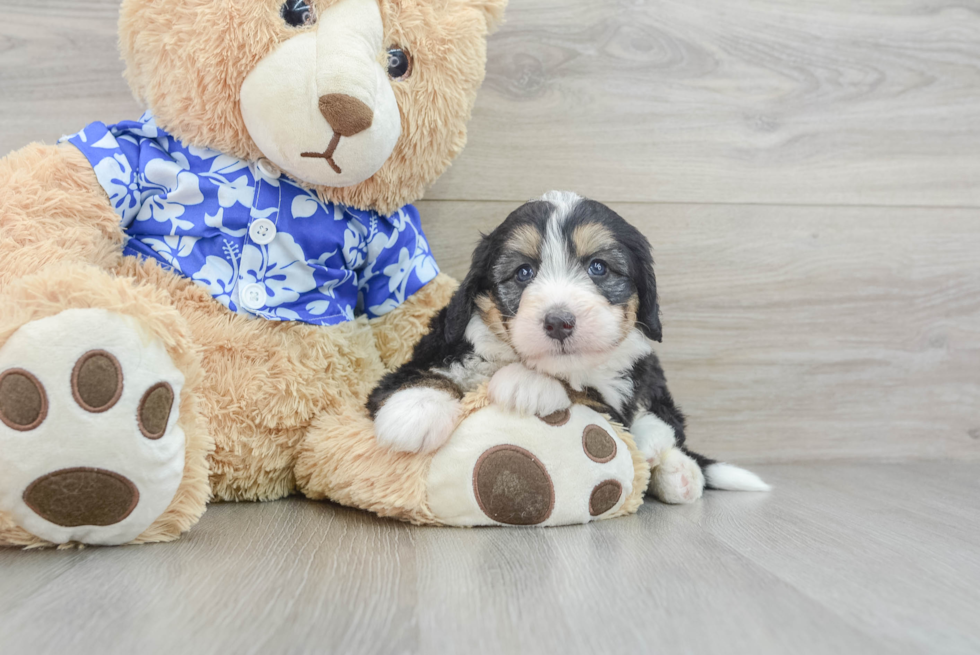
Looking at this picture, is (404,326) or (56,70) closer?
(404,326)

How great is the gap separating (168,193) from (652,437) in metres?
1.29

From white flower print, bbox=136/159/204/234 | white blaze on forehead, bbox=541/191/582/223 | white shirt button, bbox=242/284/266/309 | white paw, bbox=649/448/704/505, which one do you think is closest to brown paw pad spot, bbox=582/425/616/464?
white paw, bbox=649/448/704/505

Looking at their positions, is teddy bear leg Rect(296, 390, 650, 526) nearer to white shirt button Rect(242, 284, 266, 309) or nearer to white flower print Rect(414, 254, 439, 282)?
white shirt button Rect(242, 284, 266, 309)

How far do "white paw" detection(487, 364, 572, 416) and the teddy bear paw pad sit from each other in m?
0.02

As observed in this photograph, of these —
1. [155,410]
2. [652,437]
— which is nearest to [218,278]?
[155,410]

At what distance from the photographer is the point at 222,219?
1.72 m

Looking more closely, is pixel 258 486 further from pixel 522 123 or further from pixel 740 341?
pixel 740 341

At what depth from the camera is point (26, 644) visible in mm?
898

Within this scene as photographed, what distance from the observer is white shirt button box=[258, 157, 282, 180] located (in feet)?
5.73

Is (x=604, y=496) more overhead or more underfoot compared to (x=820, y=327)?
more underfoot

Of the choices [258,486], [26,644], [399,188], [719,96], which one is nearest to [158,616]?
[26,644]

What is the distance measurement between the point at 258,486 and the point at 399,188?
0.79 metres

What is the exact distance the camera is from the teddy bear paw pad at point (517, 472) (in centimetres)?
149

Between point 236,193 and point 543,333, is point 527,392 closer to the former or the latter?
point 543,333
